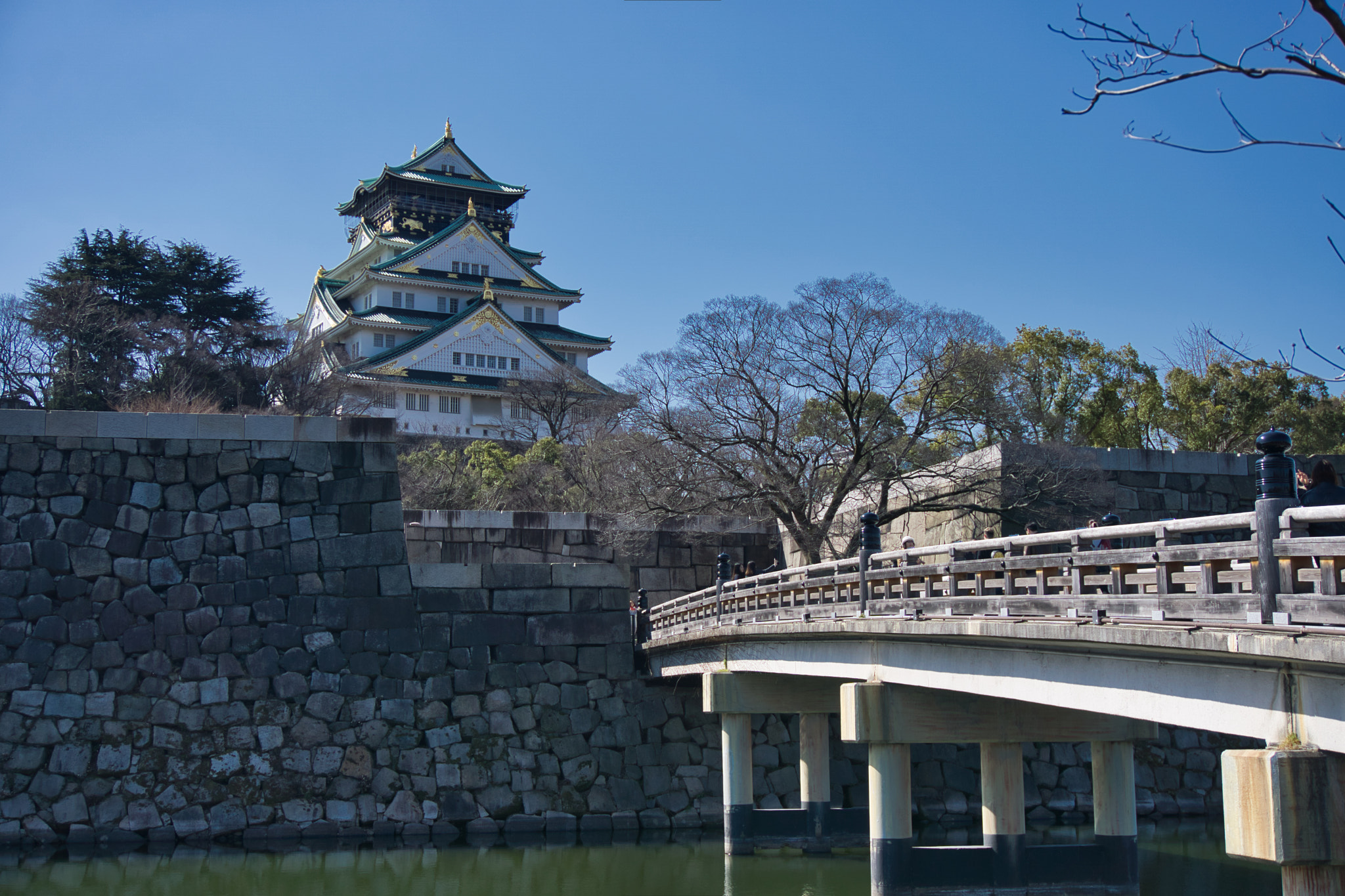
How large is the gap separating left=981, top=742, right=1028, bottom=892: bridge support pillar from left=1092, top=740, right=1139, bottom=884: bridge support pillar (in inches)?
25.3

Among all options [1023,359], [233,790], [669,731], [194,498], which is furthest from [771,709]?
[1023,359]

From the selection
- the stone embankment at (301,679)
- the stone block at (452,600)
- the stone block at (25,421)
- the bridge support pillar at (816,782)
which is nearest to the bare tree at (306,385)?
the stone embankment at (301,679)

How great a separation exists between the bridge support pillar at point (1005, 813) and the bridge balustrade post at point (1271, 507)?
196 inches

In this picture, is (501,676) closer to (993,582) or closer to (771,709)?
(771,709)

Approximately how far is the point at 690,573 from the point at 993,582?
40.4 feet

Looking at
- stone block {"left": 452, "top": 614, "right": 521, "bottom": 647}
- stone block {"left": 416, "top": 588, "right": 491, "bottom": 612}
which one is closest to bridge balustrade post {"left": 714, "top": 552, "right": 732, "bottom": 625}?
stone block {"left": 452, "top": 614, "right": 521, "bottom": 647}

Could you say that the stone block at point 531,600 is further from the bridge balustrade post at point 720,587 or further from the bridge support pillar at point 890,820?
the bridge support pillar at point 890,820

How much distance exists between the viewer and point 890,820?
10.3 metres

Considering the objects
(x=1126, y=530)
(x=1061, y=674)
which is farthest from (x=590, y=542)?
(x=1126, y=530)

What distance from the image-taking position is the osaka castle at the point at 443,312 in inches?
1708

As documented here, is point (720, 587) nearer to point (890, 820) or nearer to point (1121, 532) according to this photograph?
point (890, 820)

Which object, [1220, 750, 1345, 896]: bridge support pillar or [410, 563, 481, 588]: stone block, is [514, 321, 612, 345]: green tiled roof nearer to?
[410, 563, 481, 588]: stone block

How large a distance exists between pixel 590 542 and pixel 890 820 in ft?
35.9

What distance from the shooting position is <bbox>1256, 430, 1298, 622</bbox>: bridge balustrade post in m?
5.68
